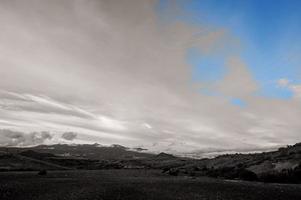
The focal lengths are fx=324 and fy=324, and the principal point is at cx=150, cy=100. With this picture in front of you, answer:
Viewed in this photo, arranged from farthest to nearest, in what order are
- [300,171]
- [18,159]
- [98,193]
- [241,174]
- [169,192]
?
[18,159] < [241,174] < [300,171] < [169,192] < [98,193]

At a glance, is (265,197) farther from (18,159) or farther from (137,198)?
(18,159)

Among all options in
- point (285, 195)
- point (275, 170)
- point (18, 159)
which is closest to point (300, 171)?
point (275, 170)

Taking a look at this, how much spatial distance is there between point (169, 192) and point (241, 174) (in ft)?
→ 80.8

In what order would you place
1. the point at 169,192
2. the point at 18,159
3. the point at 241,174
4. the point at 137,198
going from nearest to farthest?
the point at 137,198 < the point at 169,192 < the point at 241,174 < the point at 18,159

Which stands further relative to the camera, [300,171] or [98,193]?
[300,171]

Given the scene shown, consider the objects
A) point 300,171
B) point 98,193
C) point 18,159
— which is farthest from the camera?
point 18,159

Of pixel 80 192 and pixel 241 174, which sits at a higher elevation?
pixel 241 174

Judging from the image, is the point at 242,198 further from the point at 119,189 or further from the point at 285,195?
the point at 119,189

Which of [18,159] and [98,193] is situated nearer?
[98,193]

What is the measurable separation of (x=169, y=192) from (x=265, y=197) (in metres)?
8.20

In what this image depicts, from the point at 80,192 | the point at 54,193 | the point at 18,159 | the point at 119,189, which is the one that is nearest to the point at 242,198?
the point at 119,189

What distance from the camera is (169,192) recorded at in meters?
29.2

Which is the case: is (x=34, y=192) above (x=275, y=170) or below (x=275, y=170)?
below

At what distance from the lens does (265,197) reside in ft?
85.7
